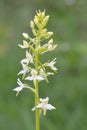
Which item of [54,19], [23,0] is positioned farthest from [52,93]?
[23,0]

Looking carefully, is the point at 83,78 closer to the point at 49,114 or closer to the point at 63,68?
the point at 63,68

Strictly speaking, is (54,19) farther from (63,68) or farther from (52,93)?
(52,93)

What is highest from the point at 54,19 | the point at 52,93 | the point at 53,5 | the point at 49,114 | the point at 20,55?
the point at 53,5

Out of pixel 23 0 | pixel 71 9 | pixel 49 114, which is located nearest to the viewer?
pixel 49 114

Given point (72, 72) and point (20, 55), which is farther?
point (20, 55)

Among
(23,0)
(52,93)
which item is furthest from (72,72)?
(23,0)

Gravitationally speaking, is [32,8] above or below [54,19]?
above

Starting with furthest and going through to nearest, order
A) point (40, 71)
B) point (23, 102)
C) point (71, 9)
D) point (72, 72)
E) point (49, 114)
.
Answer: point (71, 9) → point (72, 72) → point (23, 102) → point (49, 114) → point (40, 71)
